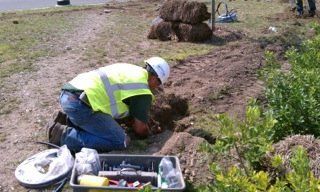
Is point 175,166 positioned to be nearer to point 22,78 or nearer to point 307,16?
point 22,78

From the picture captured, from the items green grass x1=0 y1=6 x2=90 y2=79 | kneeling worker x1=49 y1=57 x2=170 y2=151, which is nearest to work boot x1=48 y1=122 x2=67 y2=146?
kneeling worker x1=49 y1=57 x2=170 y2=151

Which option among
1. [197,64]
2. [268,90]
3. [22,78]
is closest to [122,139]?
[268,90]

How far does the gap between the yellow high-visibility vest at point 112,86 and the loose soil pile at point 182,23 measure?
6046 millimetres

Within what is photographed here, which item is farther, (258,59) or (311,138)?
(258,59)

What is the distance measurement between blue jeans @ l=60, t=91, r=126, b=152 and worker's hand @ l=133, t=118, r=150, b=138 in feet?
0.64

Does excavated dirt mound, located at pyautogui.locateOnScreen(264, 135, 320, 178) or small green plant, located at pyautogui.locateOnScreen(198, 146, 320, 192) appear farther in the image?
excavated dirt mound, located at pyautogui.locateOnScreen(264, 135, 320, 178)

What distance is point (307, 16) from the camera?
1450 cm

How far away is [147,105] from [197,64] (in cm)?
402

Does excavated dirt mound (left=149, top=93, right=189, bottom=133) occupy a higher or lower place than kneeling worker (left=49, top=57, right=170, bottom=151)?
lower

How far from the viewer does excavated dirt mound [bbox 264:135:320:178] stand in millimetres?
3939

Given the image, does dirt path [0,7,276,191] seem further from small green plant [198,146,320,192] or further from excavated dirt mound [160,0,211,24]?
small green plant [198,146,320,192]

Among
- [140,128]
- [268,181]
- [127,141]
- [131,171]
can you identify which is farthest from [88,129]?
[268,181]

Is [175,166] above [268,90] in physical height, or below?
below

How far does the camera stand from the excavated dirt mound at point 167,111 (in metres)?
6.17
